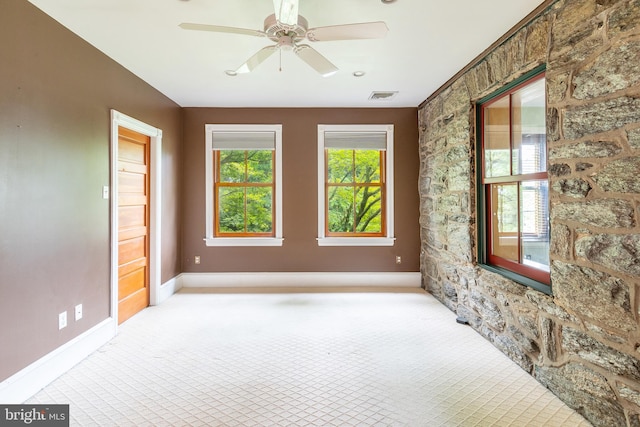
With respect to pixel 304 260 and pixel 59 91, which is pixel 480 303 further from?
pixel 59 91

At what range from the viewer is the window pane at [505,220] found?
9.43 ft

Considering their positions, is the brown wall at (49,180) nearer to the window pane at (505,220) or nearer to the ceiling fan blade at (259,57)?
the ceiling fan blade at (259,57)

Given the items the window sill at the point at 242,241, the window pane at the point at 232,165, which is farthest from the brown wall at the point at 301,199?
the window pane at the point at 232,165

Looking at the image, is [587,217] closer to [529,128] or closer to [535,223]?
[535,223]

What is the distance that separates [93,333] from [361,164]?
3773 mm

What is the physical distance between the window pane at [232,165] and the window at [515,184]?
10.6 feet

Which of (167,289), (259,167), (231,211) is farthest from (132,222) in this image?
(259,167)

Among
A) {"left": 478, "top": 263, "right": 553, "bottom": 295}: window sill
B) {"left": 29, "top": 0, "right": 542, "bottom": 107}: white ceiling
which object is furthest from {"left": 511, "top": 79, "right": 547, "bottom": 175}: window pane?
{"left": 478, "top": 263, "right": 553, "bottom": 295}: window sill

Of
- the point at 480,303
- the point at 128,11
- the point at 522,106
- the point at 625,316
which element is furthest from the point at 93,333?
the point at 522,106

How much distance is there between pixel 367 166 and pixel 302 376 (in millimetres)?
3276

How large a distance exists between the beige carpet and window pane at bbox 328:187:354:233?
1.56m

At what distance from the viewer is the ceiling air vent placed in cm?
416

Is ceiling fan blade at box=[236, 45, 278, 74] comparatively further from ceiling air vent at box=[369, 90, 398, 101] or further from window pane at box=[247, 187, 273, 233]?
window pane at box=[247, 187, 273, 233]

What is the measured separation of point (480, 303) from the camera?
311cm
